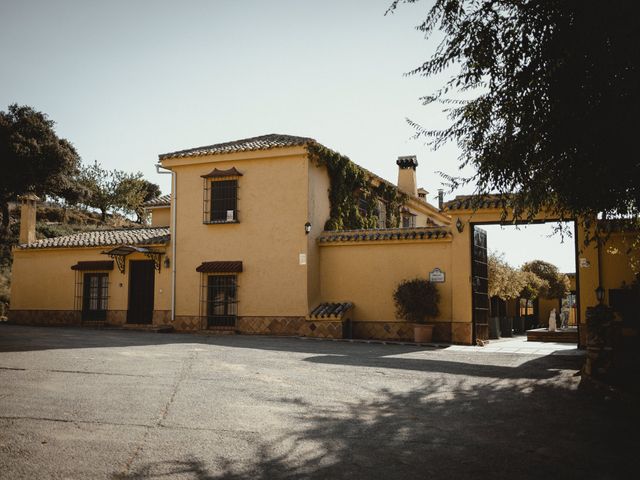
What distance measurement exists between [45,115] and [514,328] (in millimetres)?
30341

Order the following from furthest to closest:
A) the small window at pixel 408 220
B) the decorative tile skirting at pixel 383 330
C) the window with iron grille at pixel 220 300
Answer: the small window at pixel 408 220 → the window with iron grille at pixel 220 300 → the decorative tile skirting at pixel 383 330

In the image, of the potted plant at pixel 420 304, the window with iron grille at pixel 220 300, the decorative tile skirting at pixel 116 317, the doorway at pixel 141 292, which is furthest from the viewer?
the decorative tile skirting at pixel 116 317

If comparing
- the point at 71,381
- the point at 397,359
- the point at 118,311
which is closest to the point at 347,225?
the point at 118,311

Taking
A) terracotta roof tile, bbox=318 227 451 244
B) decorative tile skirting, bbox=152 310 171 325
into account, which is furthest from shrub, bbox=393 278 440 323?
decorative tile skirting, bbox=152 310 171 325

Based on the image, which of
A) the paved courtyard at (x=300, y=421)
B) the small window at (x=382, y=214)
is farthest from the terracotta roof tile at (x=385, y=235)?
the paved courtyard at (x=300, y=421)

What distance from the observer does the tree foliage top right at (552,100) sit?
557cm

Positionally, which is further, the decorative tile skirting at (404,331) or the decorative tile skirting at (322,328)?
the decorative tile skirting at (322,328)

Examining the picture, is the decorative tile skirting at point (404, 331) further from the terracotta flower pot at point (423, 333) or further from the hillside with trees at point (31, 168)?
the hillside with trees at point (31, 168)

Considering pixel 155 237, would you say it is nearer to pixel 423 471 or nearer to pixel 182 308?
pixel 182 308

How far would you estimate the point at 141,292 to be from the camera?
19844 millimetres

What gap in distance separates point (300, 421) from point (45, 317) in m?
18.4

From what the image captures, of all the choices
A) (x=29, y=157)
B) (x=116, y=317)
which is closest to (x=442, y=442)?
(x=116, y=317)

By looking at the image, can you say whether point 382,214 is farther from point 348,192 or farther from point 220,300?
point 220,300

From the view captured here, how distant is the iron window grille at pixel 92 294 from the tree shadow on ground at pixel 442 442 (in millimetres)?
15663
